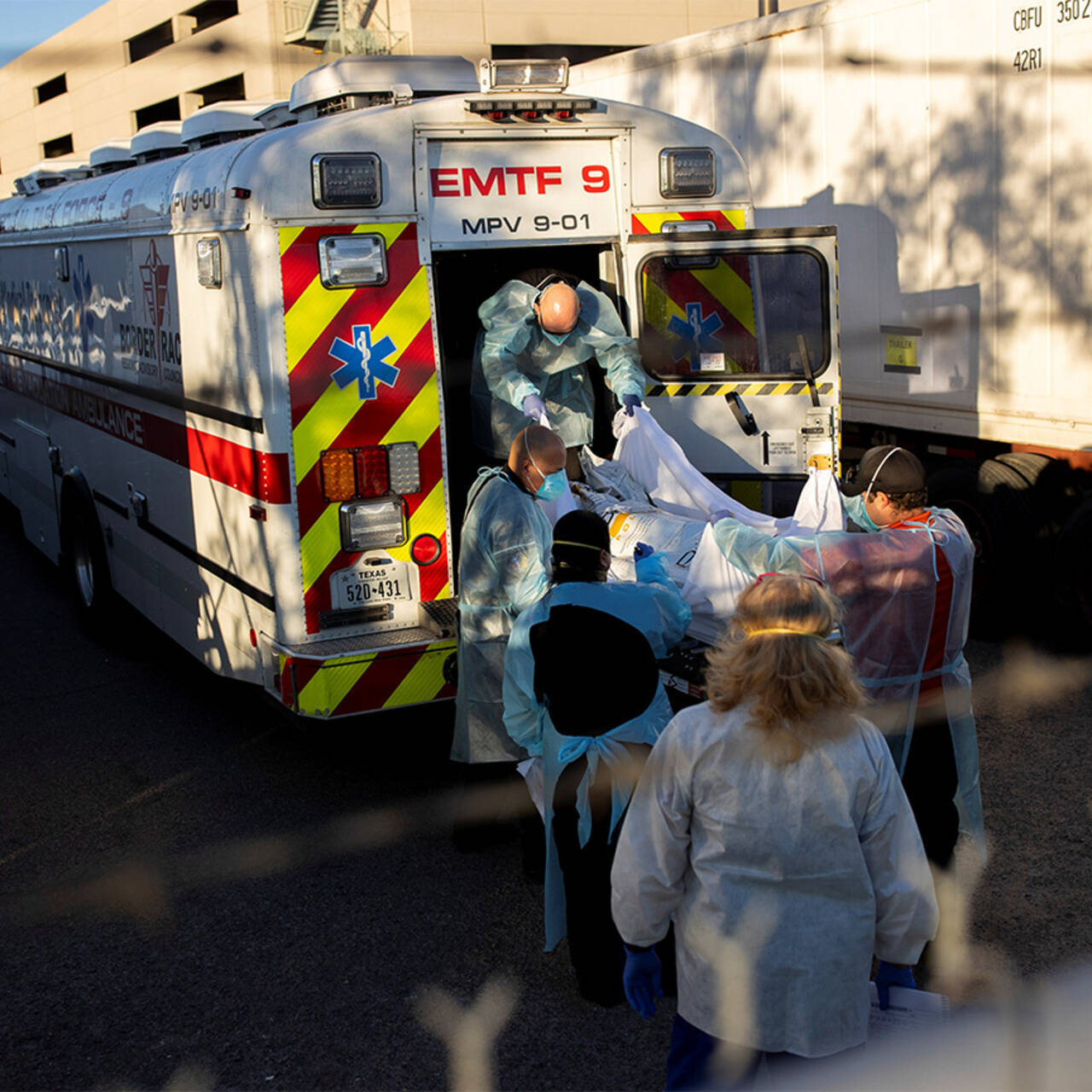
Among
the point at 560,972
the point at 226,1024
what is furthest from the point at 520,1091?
the point at 226,1024

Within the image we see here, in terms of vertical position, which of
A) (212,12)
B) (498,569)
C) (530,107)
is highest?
(212,12)

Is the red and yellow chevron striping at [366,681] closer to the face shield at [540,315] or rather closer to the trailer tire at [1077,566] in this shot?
the face shield at [540,315]

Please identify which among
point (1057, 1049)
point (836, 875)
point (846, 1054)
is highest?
point (1057, 1049)

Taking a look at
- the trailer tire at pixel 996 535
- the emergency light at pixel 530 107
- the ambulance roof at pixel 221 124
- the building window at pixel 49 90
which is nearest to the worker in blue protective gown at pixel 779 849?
the emergency light at pixel 530 107

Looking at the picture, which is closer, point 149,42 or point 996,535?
point 996,535

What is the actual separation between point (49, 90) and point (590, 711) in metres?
48.1

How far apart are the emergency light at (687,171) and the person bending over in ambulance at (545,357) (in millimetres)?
599

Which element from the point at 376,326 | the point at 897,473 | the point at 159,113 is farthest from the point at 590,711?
the point at 159,113

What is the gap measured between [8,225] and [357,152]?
18.0 ft

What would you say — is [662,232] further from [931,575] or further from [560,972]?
[560,972]

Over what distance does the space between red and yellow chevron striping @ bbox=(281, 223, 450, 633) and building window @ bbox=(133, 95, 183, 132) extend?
35.5 metres

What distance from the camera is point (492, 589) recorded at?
16.0 feet

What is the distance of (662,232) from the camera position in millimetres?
5973

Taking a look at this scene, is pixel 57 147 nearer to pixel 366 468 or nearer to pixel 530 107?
pixel 530 107
